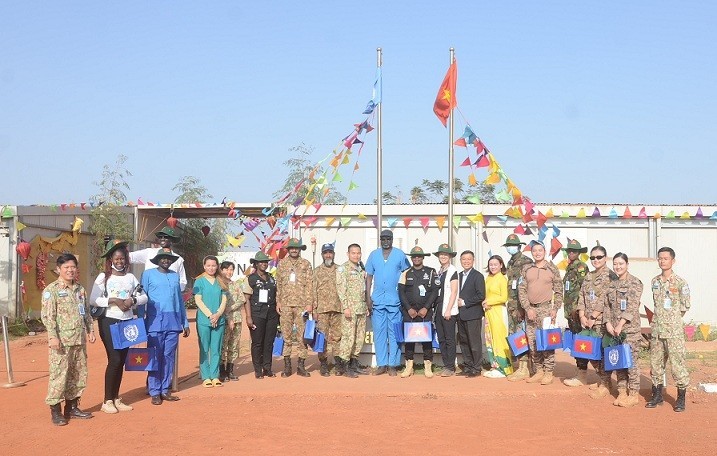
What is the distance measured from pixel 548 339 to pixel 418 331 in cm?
167

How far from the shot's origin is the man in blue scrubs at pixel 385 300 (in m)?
10.0

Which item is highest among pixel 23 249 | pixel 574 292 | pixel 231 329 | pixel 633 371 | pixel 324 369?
pixel 23 249

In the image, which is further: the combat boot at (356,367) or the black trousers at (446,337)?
the combat boot at (356,367)

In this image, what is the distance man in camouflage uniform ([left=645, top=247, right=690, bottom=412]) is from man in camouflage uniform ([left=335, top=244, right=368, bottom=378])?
3690mm

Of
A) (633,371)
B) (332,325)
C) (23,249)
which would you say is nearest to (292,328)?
(332,325)

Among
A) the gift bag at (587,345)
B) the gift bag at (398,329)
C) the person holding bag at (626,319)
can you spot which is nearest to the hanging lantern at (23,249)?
the gift bag at (398,329)

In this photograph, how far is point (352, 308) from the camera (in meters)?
9.93

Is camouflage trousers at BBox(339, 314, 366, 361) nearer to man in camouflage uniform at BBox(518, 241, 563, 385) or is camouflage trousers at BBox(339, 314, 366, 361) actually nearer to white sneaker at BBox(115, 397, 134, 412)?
man in camouflage uniform at BBox(518, 241, 563, 385)

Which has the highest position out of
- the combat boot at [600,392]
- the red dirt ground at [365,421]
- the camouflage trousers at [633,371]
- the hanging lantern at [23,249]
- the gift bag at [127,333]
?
the hanging lantern at [23,249]

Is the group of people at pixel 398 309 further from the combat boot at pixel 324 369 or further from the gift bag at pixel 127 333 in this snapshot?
the gift bag at pixel 127 333

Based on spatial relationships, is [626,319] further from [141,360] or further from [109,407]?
[109,407]

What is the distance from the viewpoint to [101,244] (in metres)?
21.3

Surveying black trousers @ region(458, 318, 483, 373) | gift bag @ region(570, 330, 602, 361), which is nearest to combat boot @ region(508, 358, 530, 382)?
black trousers @ region(458, 318, 483, 373)

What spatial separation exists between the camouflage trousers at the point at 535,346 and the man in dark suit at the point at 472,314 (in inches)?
27.0
